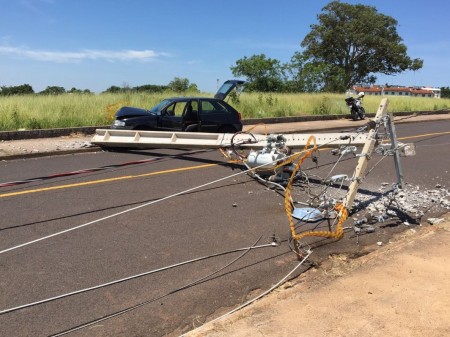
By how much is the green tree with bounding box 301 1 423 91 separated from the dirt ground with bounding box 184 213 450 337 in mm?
48142

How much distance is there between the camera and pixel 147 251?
15.7 feet

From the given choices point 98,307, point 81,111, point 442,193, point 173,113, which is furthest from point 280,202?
point 81,111

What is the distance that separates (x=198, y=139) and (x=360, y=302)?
6561 millimetres

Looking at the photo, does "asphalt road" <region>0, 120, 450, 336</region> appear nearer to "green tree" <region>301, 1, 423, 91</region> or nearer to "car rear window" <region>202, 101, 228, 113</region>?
"car rear window" <region>202, 101, 228, 113</region>

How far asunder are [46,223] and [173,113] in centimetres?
746

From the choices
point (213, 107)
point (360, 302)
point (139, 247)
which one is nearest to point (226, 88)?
point (213, 107)

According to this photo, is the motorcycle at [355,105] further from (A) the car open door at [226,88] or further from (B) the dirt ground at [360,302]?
(B) the dirt ground at [360,302]

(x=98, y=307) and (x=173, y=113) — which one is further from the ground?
(x=173, y=113)

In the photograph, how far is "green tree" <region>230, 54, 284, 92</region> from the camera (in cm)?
4119

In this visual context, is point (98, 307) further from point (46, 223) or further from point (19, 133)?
point (19, 133)

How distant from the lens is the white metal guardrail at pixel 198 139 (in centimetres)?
798

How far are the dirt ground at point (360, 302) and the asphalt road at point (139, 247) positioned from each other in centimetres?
29

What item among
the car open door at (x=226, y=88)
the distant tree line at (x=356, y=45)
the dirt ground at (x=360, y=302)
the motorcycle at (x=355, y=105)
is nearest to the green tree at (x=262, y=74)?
the distant tree line at (x=356, y=45)

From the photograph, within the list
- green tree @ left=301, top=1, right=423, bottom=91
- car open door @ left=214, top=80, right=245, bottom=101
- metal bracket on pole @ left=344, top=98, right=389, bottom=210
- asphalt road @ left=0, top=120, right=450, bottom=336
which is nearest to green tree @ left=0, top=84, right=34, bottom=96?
car open door @ left=214, top=80, right=245, bottom=101
